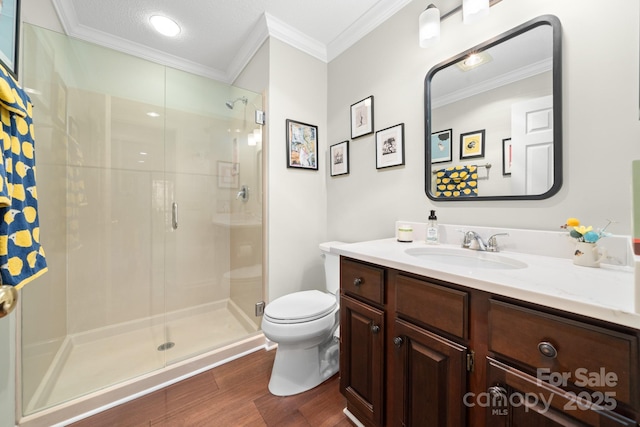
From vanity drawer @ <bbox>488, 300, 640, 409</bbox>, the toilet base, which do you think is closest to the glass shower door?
the toilet base

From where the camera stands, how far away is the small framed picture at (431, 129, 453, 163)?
1293mm

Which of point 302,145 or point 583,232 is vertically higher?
point 302,145

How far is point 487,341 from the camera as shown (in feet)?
2.21

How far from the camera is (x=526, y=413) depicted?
60 cm

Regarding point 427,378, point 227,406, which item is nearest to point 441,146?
point 427,378

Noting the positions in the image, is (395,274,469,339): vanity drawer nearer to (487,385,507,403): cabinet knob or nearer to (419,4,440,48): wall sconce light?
(487,385,507,403): cabinet knob

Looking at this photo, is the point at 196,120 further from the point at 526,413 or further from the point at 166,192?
the point at 526,413

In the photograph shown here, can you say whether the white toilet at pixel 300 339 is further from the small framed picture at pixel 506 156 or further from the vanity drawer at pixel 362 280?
the small framed picture at pixel 506 156

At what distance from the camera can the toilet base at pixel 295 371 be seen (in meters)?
1.35

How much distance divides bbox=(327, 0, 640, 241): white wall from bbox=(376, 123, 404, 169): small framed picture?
0.14 ft

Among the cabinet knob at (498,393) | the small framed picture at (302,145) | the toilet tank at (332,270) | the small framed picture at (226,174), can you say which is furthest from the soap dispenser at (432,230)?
the small framed picture at (226,174)

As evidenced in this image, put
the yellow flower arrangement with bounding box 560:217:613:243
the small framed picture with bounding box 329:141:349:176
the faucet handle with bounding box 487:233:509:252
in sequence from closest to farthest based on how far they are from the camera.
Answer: the yellow flower arrangement with bounding box 560:217:613:243 < the faucet handle with bounding box 487:233:509:252 < the small framed picture with bounding box 329:141:349:176

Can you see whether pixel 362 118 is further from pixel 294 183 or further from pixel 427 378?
pixel 427 378

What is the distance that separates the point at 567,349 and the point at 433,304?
313 millimetres
